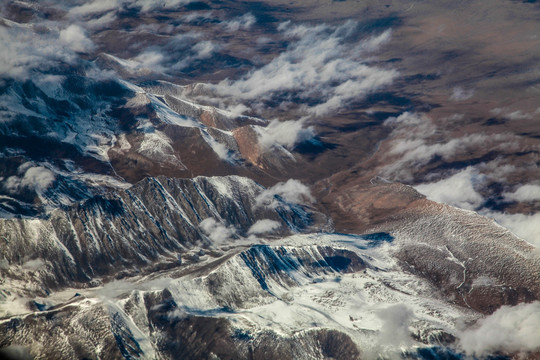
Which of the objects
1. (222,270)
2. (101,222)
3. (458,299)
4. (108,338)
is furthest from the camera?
(101,222)

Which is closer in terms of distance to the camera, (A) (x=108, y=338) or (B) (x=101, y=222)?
(A) (x=108, y=338)

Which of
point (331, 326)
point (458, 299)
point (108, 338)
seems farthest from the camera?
point (458, 299)

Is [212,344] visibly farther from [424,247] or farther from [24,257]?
[424,247]

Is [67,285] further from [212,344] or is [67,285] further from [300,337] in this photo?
[300,337]

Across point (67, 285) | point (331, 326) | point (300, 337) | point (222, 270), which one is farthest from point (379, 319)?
point (67, 285)

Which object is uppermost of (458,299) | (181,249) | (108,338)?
(108,338)

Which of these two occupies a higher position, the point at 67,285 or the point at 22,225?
the point at 22,225

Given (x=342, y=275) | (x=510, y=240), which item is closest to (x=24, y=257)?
(x=342, y=275)

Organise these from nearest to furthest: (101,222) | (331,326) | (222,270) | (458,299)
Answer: (331,326), (222,270), (458,299), (101,222)

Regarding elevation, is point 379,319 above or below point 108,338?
below
